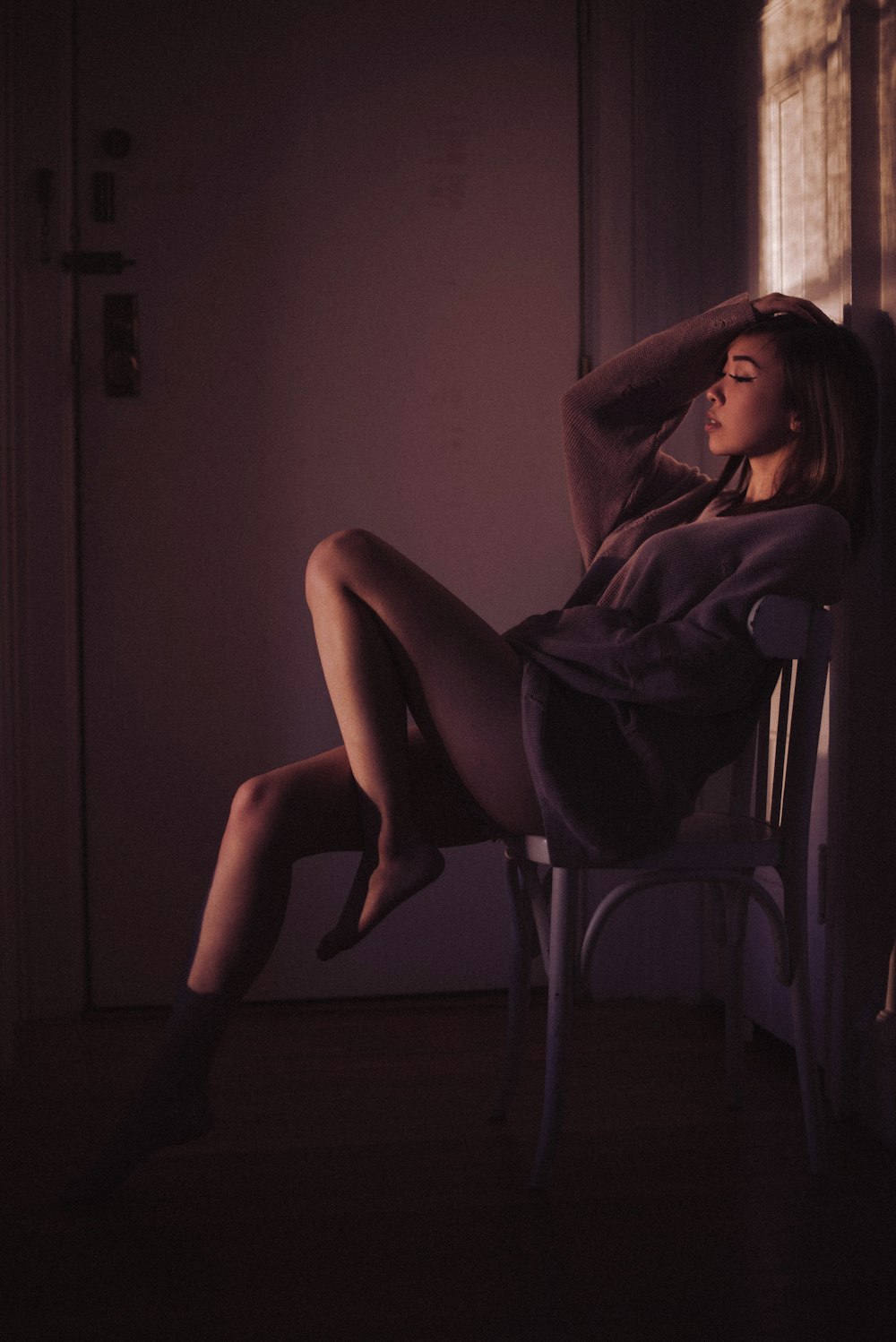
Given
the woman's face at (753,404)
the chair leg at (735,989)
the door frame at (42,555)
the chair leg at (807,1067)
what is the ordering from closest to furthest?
the chair leg at (807,1067) < the woman's face at (753,404) < the chair leg at (735,989) < the door frame at (42,555)

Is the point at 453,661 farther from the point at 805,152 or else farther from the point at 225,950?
the point at 805,152

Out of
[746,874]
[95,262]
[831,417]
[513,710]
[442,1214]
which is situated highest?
[95,262]

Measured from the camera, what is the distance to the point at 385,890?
54.8 inches

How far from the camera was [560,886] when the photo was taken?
1.46 metres

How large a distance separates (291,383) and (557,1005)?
1.41m

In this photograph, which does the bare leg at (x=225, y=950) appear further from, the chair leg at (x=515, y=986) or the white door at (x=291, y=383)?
the white door at (x=291, y=383)

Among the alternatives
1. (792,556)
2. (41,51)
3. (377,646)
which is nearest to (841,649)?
(792,556)

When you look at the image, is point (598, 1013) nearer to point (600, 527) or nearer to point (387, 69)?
point (600, 527)

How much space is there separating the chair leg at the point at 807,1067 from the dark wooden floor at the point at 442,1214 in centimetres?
4

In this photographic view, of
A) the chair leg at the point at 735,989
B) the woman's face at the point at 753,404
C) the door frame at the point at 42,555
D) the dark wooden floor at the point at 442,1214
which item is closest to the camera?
the dark wooden floor at the point at 442,1214

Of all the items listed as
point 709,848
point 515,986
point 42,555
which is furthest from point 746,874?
point 42,555

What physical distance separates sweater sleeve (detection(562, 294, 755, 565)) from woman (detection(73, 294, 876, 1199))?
17 centimetres

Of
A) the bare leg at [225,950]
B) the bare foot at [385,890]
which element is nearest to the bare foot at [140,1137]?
the bare leg at [225,950]

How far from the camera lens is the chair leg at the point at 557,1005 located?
56.5 inches
